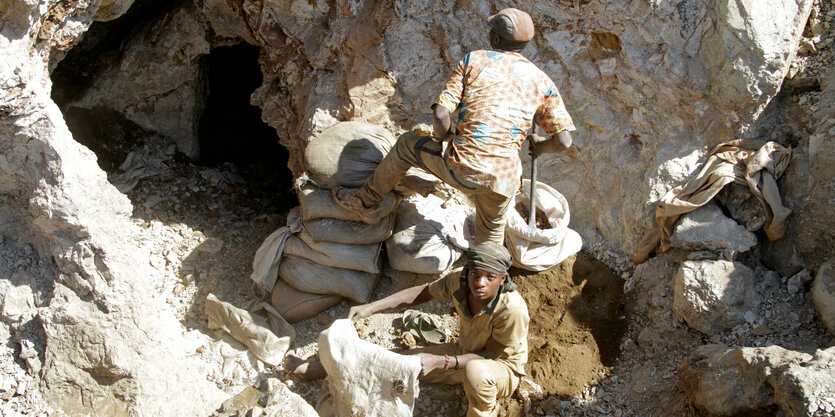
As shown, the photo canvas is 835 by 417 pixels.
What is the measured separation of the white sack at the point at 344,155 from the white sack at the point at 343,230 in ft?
0.83

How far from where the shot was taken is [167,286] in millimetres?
4195

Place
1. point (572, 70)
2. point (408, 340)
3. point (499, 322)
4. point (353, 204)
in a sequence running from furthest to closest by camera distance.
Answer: point (572, 70), point (353, 204), point (408, 340), point (499, 322)

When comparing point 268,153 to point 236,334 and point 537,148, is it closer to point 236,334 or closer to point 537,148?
point 236,334

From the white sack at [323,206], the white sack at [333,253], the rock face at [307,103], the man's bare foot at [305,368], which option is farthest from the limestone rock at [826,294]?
the man's bare foot at [305,368]

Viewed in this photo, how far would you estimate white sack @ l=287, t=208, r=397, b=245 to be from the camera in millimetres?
4062

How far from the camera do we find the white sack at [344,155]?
4012 mm

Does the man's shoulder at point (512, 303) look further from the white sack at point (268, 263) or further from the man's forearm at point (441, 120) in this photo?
the white sack at point (268, 263)

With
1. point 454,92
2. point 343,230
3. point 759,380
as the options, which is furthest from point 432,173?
point 759,380

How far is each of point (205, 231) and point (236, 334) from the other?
1.06 metres

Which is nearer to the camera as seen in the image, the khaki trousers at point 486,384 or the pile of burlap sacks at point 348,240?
the khaki trousers at point 486,384

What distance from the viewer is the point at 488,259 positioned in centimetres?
301

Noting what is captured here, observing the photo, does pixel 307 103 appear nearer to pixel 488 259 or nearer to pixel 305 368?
pixel 305 368

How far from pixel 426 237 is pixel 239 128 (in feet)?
8.34

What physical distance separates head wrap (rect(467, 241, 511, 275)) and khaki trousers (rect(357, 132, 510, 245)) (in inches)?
19.4
